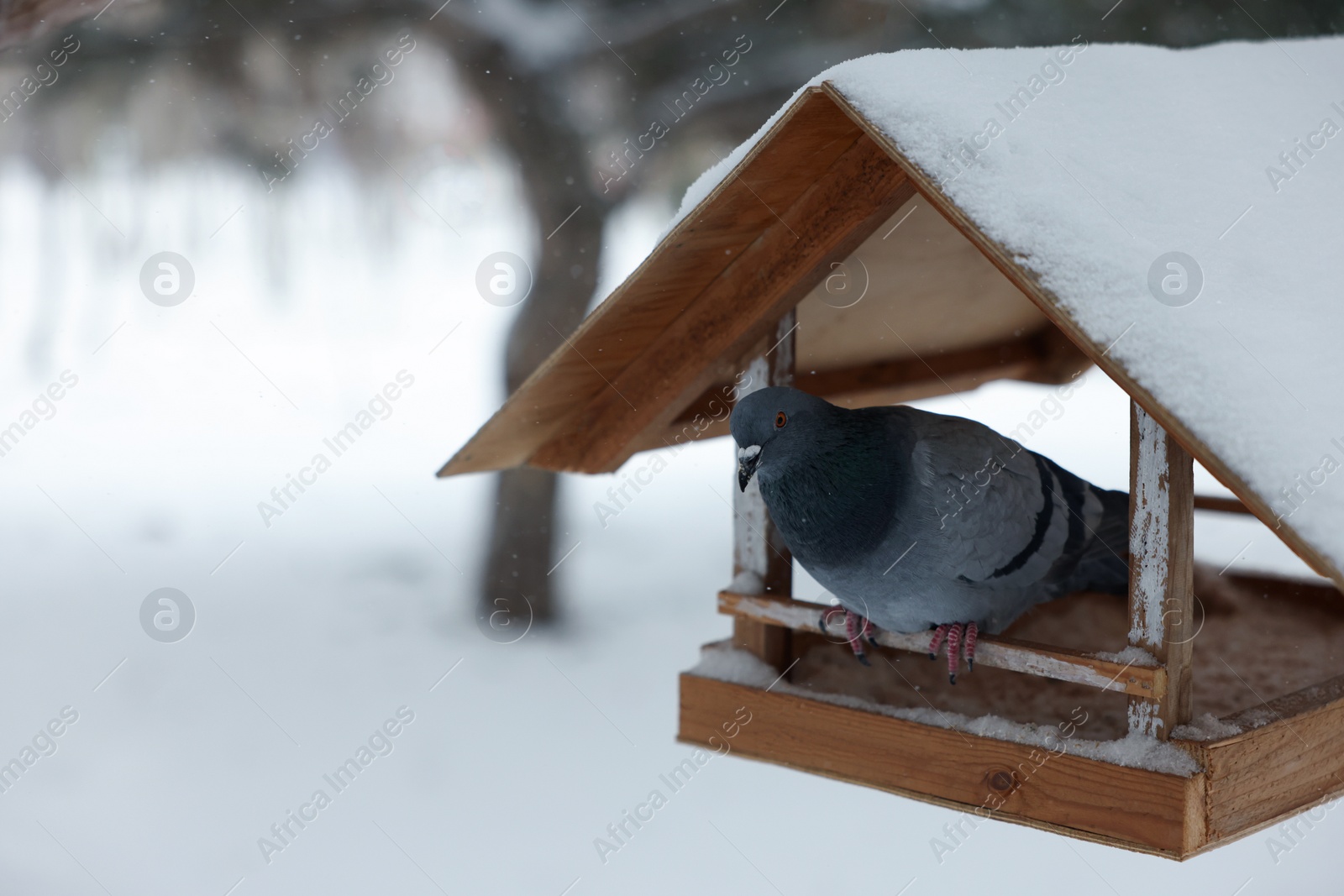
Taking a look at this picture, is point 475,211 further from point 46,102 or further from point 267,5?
point 46,102

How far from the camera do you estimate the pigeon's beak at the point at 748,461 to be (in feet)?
4.94

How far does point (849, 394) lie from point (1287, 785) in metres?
1.05

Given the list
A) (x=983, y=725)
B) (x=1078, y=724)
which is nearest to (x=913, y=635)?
(x=983, y=725)

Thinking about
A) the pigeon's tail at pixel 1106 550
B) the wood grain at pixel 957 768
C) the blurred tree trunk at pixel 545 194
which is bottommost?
the wood grain at pixel 957 768

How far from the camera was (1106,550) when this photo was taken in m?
1.86

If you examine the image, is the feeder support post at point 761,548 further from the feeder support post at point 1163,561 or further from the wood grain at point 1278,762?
the wood grain at point 1278,762

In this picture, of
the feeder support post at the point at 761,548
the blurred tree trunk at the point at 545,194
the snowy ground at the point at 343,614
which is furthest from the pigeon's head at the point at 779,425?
the blurred tree trunk at the point at 545,194

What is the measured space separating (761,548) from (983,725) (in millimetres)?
486

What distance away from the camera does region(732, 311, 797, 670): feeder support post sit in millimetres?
1771

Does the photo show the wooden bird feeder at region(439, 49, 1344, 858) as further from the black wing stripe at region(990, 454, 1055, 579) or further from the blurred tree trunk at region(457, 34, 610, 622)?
the blurred tree trunk at region(457, 34, 610, 622)

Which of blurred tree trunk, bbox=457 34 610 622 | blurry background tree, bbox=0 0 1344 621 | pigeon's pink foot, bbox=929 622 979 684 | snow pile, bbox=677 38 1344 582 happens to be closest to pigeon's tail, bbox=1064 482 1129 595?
pigeon's pink foot, bbox=929 622 979 684

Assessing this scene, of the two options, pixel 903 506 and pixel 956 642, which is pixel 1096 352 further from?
pixel 956 642

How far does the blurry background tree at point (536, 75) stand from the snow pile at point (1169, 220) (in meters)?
2.17

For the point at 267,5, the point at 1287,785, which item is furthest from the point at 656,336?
the point at 267,5
